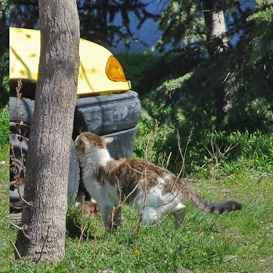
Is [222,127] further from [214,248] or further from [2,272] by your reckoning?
[2,272]

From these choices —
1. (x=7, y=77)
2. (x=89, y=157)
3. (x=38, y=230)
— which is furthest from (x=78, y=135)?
(x=38, y=230)

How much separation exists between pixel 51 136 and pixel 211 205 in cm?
176

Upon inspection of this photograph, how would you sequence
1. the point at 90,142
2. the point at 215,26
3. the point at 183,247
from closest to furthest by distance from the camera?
the point at 183,247, the point at 90,142, the point at 215,26

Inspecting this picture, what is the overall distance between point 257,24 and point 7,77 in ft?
11.5

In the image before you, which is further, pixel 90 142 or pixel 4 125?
pixel 90 142

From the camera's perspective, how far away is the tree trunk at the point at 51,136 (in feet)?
17.2

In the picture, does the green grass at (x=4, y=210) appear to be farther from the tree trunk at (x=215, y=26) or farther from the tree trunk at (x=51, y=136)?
the tree trunk at (x=215, y=26)

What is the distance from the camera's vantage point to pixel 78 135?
21.9 ft

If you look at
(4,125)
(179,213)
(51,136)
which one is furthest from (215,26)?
(51,136)

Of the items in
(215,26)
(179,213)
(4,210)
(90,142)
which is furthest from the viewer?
(215,26)

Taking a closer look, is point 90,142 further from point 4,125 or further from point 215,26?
point 215,26

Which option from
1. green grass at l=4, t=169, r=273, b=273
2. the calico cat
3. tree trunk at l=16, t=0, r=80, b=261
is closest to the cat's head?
the calico cat

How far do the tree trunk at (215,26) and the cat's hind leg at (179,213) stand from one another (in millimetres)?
3649

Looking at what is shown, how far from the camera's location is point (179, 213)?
6.30 m
